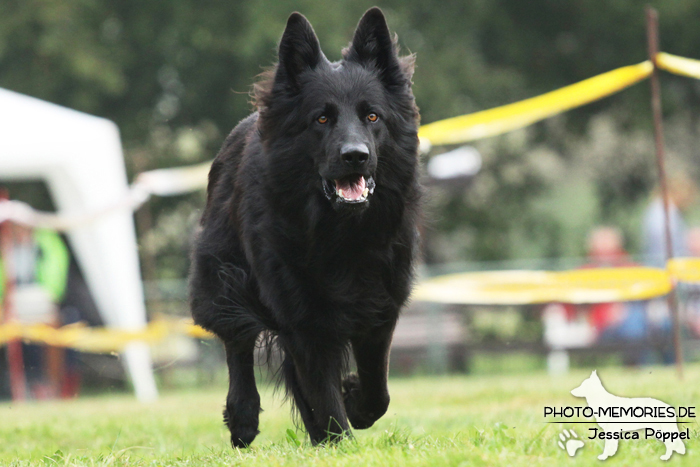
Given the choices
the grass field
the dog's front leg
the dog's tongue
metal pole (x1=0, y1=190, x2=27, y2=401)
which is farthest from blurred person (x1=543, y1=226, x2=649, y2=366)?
the dog's tongue

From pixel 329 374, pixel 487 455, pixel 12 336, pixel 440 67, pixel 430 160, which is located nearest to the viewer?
pixel 487 455

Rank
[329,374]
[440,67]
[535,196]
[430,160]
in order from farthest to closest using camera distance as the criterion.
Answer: [535,196] → [440,67] → [430,160] → [329,374]

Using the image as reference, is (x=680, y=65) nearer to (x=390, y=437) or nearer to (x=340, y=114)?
(x=340, y=114)

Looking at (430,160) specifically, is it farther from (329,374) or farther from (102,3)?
(329,374)

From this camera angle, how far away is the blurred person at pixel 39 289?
1216 centimetres

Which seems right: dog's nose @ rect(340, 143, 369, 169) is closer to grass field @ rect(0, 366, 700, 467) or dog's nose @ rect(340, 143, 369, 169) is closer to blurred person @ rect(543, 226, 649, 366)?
grass field @ rect(0, 366, 700, 467)

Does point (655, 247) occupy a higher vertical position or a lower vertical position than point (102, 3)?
lower

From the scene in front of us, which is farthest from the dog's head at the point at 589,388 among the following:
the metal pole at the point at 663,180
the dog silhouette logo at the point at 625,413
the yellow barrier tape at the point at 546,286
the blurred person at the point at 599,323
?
the blurred person at the point at 599,323

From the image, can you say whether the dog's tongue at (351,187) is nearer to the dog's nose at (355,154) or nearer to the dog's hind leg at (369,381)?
the dog's nose at (355,154)

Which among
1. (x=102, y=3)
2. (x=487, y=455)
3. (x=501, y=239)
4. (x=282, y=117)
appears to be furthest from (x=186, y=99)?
(x=487, y=455)

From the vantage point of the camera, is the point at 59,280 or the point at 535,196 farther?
the point at 535,196

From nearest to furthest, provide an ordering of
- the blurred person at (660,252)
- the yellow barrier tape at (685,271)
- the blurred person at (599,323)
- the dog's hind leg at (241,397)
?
the dog's hind leg at (241,397)
the yellow barrier tape at (685,271)
the blurred person at (660,252)
the blurred person at (599,323)

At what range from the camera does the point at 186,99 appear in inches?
658

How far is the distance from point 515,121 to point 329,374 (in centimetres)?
517
